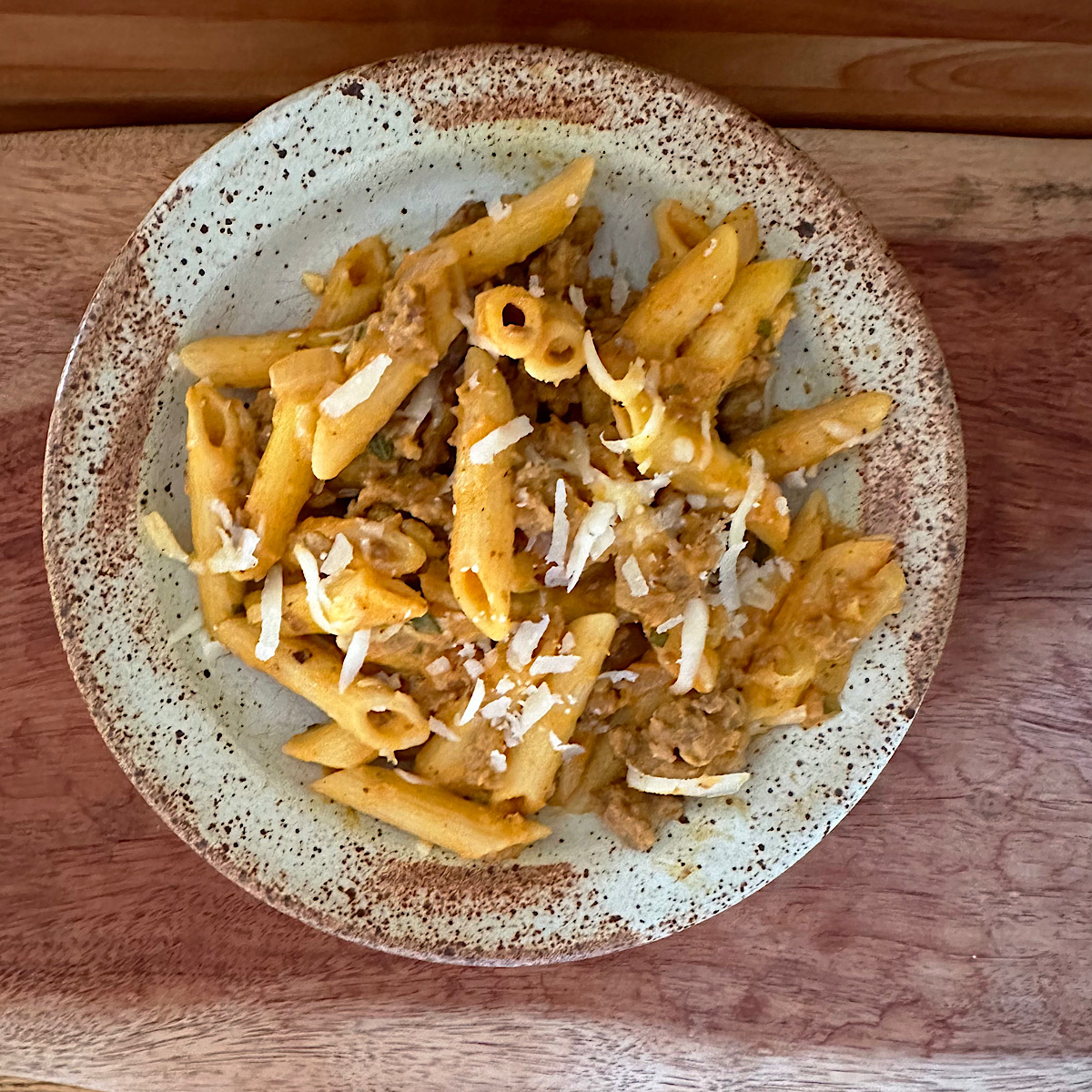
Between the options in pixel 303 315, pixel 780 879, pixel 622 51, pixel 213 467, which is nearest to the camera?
pixel 213 467

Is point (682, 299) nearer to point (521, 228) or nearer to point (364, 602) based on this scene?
point (521, 228)

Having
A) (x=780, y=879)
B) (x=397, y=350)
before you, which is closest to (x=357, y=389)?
(x=397, y=350)

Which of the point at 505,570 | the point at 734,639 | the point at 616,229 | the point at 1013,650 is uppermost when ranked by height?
the point at 616,229

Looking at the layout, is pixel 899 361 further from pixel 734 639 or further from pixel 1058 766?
pixel 1058 766

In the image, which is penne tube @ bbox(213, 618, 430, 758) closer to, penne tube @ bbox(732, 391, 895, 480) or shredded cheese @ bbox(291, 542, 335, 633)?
shredded cheese @ bbox(291, 542, 335, 633)

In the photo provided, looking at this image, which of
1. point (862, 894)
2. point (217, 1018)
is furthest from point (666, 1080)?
point (217, 1018)

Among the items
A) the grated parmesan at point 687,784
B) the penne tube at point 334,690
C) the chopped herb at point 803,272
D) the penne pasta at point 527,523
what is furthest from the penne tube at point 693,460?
the penne tube at point 334,690

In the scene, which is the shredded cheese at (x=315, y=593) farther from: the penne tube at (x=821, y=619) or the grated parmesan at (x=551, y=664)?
the penne tube at (x=821, y=619)
